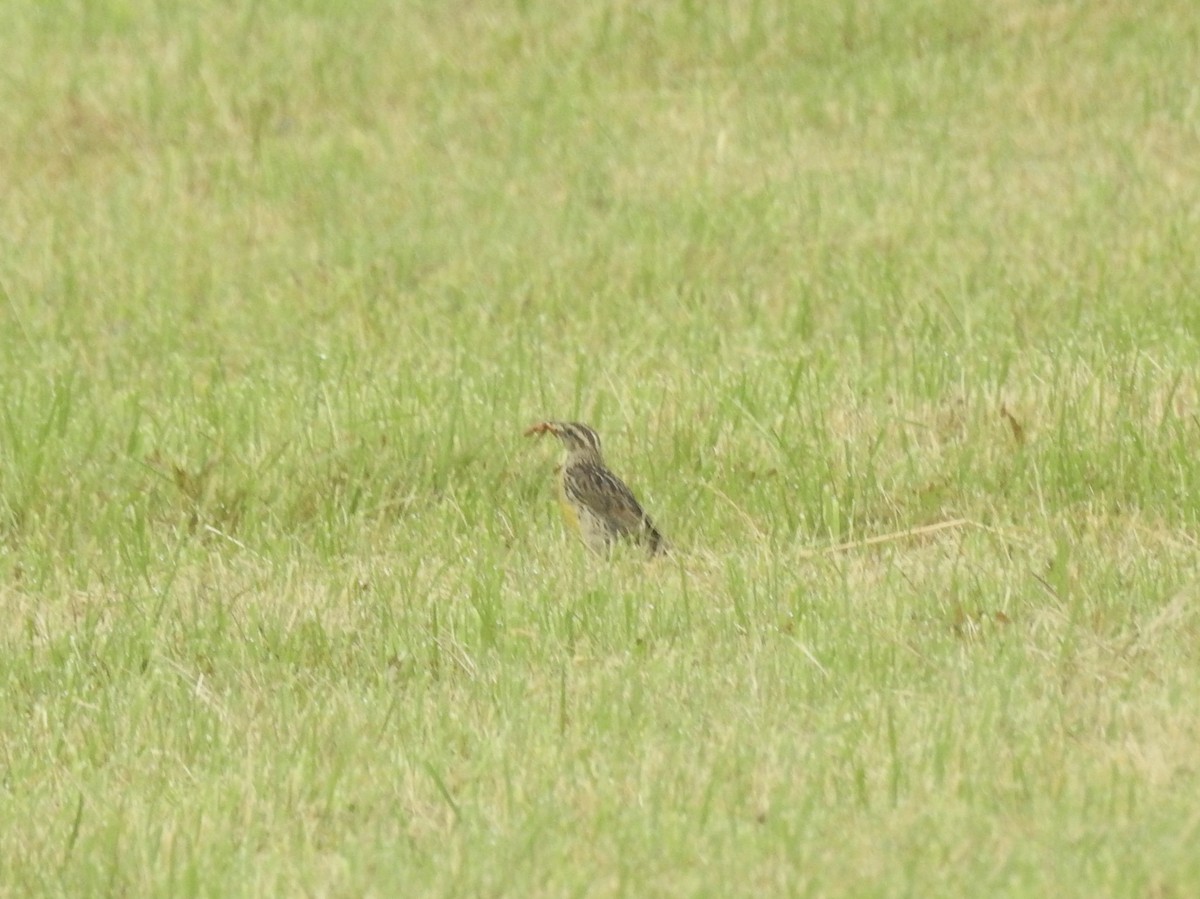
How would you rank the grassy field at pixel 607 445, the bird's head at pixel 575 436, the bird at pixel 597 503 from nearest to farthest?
1. the grassy field at pixel 607 445
2. the bird at pixel 597 503
3. the bird's head at pixel 575 436

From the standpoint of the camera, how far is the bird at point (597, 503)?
25.2ft

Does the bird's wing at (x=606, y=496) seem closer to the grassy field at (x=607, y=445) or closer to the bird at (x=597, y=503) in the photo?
the bird at (x=597, y=503)

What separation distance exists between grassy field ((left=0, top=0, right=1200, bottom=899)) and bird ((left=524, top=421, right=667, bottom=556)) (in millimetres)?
186

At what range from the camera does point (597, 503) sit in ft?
25.7

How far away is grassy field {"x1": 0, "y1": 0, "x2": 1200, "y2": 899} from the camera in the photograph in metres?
5.33

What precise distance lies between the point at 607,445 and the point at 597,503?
1255 mm

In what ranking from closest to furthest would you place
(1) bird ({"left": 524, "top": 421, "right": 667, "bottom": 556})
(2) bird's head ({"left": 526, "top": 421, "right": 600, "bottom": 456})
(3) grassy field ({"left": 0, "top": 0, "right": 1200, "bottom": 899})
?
(3) grassy field ({"left": 0, "top": 0, "right": 1200, "bottom": 899}) → (1) bird ({"left": 524, "top": 421, "right": 667, "bottom": 556}) → (2) bird's head ({"left": 526, "top": 421, "right": 600, "bottom": 456})

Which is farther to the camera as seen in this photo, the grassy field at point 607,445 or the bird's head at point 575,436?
the bird's head at point 575,436

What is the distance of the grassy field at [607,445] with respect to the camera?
533cm

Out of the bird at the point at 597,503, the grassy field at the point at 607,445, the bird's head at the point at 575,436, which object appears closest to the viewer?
the grassy field at the point at 607,445

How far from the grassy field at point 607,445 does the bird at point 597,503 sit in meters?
0.19

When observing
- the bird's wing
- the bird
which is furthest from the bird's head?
the bird's wing

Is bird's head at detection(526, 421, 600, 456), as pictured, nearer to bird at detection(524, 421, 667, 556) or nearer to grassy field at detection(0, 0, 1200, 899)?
bird at detection(524, 421, 667, 556)

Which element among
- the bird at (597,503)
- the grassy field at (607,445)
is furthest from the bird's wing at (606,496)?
the grassy field at (607,445)
